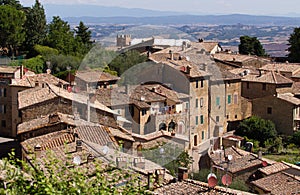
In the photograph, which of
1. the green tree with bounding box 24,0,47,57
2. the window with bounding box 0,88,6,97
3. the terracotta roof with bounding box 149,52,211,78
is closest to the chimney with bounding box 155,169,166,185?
the terracotta roof with bounding box 149,52,211,78

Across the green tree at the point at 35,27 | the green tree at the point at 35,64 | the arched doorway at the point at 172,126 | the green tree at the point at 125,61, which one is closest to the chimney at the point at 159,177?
the arched doorway at the point at 172,126

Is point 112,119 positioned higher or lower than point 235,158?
higher

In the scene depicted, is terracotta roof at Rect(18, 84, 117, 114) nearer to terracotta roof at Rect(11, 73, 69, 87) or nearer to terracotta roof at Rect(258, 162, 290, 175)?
terracotta roof at Rect(11, 73, 69, 87)

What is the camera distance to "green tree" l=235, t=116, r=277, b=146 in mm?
27547

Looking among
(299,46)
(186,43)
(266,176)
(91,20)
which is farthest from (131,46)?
(266,176)

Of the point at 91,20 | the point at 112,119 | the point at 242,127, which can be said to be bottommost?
the point at 242,127

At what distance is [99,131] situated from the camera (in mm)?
15969

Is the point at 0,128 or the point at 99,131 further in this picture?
the point at 0,128

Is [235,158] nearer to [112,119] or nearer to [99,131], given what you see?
[112,119]

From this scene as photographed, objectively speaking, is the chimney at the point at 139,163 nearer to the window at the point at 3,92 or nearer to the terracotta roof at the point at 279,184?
the terracotta roof at the point at 279,184

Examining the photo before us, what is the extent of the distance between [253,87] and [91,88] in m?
9.89

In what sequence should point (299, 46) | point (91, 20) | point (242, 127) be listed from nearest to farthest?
point (242, 127)
point (91, 20)
point (299, 46)

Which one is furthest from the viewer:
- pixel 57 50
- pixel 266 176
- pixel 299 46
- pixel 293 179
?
pixel 299 46

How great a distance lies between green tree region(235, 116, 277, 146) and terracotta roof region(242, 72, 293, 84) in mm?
3189
